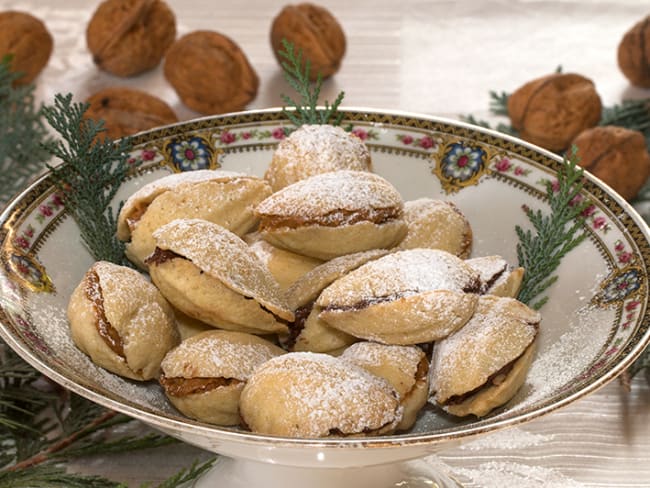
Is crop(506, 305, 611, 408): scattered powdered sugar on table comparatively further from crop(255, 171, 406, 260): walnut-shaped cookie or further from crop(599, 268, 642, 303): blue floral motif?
crop(255, 171, 406, 260): walnut-shaped cookie

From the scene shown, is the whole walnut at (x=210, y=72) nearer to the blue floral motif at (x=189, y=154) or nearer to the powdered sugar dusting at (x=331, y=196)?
the blue floral motif at (x=189, y=154)

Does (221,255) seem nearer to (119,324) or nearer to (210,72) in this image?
(119,324)

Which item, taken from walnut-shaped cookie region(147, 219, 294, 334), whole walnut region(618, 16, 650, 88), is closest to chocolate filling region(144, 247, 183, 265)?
walnut-shaped cookie region(147, 219, 294, 334)

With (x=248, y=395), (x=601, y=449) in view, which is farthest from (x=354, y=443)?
(x=601, y=449)

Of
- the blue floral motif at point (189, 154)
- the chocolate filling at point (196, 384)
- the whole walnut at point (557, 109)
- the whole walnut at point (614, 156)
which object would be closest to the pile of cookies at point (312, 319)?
the chocolate filling at point (196, 384)

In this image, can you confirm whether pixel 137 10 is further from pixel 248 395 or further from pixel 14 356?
pixel 248 395

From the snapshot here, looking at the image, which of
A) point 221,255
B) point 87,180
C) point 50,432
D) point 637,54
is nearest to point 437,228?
point 221,255
